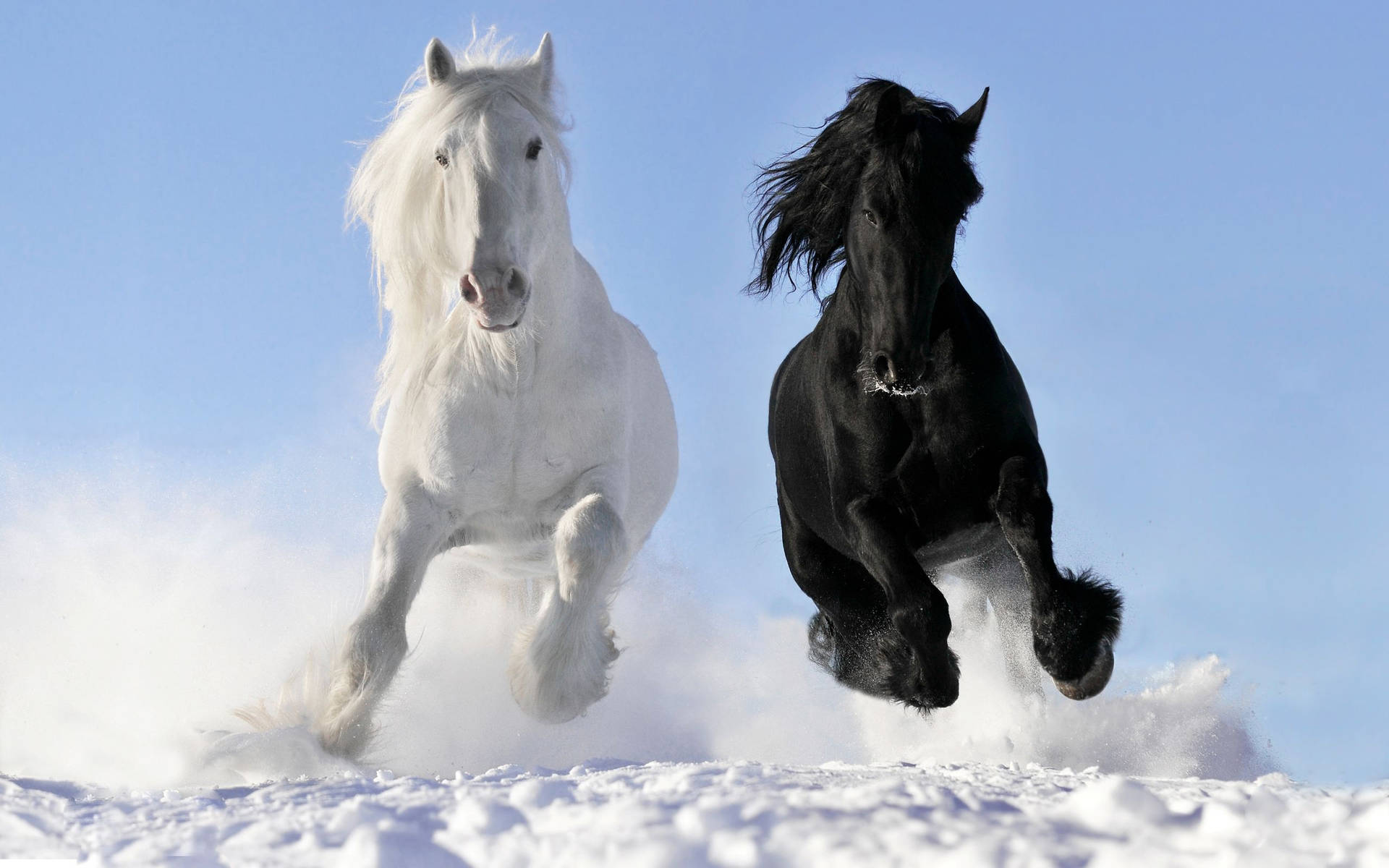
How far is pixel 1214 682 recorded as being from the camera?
17.2 feet

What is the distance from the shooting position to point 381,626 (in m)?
4.69

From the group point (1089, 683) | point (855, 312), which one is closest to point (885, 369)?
point (855, 312)

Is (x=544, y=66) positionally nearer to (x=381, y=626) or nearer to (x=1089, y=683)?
(x=381, y=626)

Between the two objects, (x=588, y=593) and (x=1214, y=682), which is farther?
(x=1214, y=682)

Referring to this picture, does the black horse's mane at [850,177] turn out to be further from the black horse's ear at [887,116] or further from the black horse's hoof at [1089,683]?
the black horse's hoof at [1089,683]

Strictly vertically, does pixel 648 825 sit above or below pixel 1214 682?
below

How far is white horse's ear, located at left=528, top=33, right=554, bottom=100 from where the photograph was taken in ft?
16.7

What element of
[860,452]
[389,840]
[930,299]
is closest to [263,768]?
[389,840]

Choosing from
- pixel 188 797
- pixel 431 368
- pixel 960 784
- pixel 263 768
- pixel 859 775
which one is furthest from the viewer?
pixel 431 368

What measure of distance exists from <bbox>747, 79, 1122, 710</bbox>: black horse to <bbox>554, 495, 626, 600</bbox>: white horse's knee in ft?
2.87

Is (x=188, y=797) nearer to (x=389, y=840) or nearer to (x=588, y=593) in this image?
(x=389, y=840)

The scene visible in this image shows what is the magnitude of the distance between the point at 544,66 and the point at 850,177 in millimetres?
1503

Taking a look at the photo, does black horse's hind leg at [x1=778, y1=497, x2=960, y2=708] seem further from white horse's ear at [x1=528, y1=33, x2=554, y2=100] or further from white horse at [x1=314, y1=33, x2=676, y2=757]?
white horse's ear at [x1=528, y1=33, x2=554, y2=100]

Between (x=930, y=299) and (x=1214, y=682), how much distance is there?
7.76 feet
